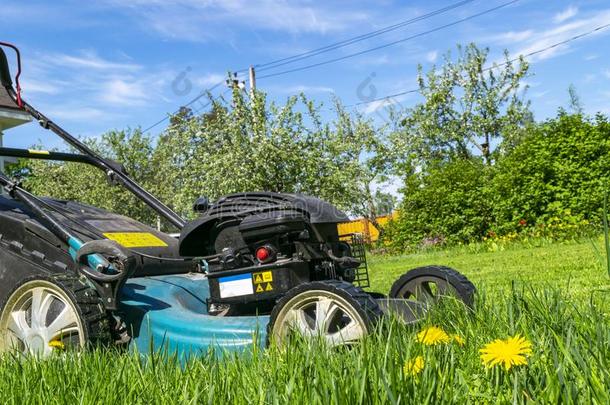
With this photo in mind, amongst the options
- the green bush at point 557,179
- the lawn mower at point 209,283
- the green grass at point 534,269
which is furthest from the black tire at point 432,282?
the green bush at point 557,179

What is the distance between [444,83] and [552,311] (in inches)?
963

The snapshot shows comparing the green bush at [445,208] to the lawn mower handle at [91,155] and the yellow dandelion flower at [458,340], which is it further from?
the yellow dandelion flower at [458,340]

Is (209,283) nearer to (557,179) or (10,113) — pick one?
(557,179)

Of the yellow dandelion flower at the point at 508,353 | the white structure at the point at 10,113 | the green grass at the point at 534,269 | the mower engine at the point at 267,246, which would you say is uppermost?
the white structure at the point at 10,113

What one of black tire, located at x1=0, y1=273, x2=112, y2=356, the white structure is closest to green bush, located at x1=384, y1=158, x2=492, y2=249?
the white structure

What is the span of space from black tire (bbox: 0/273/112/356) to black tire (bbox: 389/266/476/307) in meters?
1.44

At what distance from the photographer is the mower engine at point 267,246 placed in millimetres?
2918

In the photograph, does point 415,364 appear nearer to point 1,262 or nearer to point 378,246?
point 1,262

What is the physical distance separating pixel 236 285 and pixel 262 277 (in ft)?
0.47

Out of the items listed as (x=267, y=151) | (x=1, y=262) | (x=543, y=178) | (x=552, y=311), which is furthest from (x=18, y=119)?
(x=552, y=311)

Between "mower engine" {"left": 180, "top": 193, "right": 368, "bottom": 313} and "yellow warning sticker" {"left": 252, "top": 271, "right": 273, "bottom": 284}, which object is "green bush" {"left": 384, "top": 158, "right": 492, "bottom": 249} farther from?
"yellow warning sticker" {"left": 252, "top": 271, "right": 273, "bottom": 284}

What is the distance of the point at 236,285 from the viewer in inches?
118

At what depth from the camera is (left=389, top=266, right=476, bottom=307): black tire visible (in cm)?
310

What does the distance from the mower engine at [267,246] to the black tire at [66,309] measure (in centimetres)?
51
